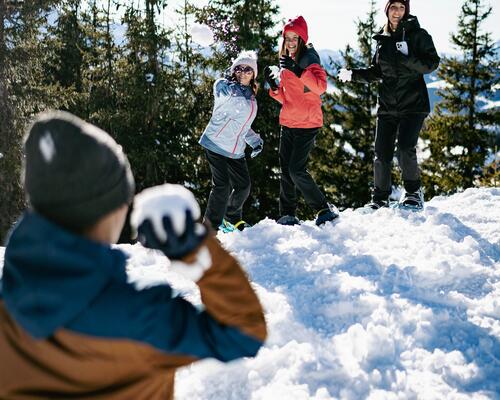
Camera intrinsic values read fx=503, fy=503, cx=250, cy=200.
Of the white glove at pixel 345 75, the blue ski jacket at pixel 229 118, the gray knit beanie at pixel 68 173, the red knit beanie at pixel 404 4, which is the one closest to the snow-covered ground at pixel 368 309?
the gray knit beanie at pixel 68 173

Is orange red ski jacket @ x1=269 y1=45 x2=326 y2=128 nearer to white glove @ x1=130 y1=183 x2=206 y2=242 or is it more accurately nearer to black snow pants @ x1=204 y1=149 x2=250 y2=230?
black snow pants @ x1=204 y1=149 x2=250 y2=230

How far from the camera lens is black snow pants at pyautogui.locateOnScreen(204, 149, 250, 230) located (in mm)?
6621

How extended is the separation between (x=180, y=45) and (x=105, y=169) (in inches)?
809

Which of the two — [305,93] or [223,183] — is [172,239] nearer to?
[223,183]

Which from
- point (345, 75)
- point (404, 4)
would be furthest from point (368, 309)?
point (404, 4)

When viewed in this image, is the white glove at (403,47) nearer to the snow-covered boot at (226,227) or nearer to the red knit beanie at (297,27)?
the red knit beanie at (297,27)

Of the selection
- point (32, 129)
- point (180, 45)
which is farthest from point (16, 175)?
point (32, 129)

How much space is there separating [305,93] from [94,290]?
18.1 ft

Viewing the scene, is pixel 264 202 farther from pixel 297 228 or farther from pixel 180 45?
pixel 297 228

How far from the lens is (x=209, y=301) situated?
1.55 metres

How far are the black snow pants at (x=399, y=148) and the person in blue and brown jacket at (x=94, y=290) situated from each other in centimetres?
576

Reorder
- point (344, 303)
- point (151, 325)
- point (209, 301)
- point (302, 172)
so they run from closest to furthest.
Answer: point (151, 325) < point (209, 301) < point (344, 303) < point (302, 172)

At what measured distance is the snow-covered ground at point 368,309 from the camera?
316 cm

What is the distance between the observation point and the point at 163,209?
1.43m
